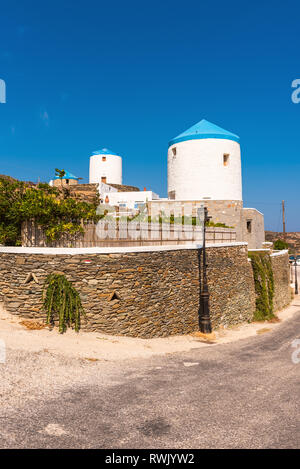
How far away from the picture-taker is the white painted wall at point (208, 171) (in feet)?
80.6

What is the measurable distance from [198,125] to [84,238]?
19.2 meters

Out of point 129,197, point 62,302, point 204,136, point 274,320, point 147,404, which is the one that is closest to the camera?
point 147,404

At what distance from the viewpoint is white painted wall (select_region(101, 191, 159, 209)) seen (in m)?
27.4

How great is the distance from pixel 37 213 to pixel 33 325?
4.20 meters

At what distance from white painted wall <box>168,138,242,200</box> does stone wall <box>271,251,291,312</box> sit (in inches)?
236

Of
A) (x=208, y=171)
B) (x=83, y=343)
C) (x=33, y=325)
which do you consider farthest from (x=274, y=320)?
(x=33, y=325)

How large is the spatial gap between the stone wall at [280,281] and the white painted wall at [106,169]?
2167 centimetres

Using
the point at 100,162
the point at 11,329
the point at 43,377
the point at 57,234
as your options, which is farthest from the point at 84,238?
the point at 100,162

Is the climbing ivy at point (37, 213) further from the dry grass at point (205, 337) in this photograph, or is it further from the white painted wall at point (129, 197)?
the white painted wall at point (129, 197)

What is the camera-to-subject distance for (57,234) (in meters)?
11.7

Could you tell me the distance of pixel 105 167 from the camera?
1510 inches

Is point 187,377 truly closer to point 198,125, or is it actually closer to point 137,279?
point 137,279

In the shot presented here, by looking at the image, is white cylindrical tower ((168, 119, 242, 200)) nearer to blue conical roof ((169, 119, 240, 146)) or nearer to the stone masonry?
blue conical roof ((169, 119, 240, 146))

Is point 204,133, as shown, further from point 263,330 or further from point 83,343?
point 83,343
